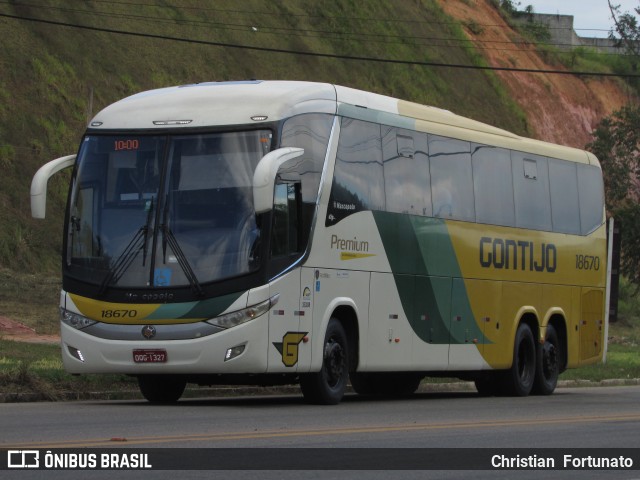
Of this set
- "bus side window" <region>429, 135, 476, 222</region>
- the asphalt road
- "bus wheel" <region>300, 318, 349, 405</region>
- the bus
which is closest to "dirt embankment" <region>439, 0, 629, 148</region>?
"bus side window" <region>429, 135, 476, 222</region>

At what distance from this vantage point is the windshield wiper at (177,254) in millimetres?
16203

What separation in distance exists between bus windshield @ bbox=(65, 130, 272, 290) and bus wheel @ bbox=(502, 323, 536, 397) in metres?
7.74

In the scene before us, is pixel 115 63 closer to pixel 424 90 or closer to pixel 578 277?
pixel 424 90

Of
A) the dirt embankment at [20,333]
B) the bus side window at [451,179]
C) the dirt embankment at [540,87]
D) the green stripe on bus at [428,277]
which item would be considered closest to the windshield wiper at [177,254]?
Result: the green stripe on bus at [428,277]

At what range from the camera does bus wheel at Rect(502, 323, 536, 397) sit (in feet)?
Answer: 74.6

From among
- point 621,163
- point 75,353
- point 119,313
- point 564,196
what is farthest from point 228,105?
point 621,163

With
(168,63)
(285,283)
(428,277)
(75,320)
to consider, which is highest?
(168,63)

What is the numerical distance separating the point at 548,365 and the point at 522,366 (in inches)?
32.1

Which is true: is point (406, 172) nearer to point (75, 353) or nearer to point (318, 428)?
point (75, 353)

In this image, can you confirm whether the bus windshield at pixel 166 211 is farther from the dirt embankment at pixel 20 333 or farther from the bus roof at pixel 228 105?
the dirt embankment at pixel 20 333

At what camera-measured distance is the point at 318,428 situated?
44.2 feet

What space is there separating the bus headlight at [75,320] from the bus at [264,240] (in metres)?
0.02

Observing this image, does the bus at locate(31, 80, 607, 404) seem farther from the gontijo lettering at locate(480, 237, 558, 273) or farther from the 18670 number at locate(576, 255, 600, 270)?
the 18670 number at locate(576, 255, 600, 270)

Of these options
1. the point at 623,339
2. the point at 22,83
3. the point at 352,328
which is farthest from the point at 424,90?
the point at 352,328
